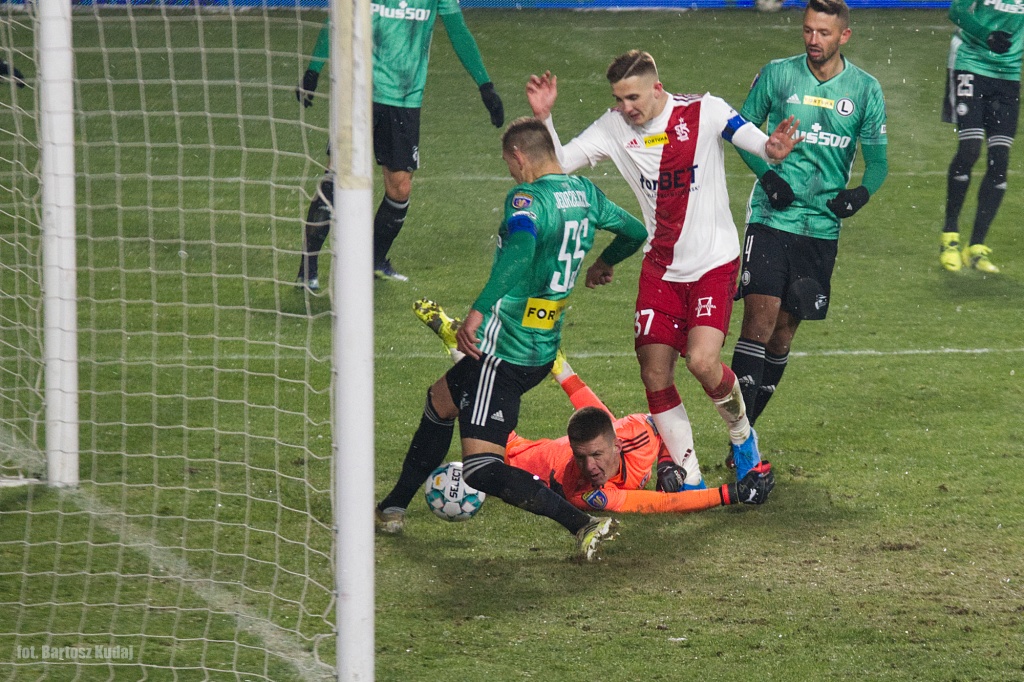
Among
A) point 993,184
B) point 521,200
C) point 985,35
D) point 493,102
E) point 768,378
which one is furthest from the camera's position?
point 993,184

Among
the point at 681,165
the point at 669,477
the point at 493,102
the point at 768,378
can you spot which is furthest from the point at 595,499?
the point at 493,102

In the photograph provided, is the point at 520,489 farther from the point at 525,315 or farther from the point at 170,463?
the point at 170,463

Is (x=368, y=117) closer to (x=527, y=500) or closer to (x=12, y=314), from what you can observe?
(x=527, y=500)

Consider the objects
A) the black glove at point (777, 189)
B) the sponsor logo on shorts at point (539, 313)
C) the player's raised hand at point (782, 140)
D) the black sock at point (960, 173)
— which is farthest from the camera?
the black sock at point (960, 173)

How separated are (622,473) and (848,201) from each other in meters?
1.62

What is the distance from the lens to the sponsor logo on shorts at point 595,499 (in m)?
5.63

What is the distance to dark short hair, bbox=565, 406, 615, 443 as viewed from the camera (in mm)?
5344

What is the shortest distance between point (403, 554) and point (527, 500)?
→ 2.16ft

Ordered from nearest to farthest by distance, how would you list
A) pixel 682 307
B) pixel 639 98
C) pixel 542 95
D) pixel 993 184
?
1. pixel 542 95
2. pixel 639 98
3. pixel 682 307
4. pixel 993 184

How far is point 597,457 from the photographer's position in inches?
214

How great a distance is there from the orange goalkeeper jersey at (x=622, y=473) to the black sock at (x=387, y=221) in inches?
126

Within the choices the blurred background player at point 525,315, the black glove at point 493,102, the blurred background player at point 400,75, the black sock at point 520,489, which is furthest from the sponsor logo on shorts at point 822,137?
the blurred background player at point 400,75

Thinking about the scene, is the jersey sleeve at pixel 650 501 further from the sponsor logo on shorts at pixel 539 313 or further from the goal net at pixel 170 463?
the goal net at pixel 170 463

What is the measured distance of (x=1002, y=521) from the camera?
18.5 ft
